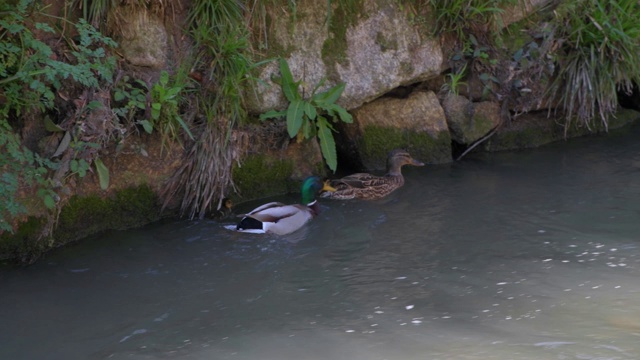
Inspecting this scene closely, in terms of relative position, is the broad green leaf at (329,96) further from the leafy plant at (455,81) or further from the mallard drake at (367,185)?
the leafy plant at (455,81)

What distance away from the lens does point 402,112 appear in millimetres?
8203

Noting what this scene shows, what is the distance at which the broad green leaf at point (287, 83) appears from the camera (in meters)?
7.26

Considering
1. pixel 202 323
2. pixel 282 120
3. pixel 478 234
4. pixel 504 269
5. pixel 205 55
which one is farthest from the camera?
pixel 282 120

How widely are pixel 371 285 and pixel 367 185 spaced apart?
6.60ft

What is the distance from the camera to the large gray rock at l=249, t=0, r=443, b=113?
24.2 feet

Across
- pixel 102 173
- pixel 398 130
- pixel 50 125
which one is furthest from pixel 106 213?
pixel 398 130

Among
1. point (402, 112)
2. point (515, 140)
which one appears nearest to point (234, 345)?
point (402, 112)

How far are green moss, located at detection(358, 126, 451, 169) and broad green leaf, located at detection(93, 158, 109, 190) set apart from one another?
8.46ft

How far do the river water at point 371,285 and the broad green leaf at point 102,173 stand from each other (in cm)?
43

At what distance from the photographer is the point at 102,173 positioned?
641 cm

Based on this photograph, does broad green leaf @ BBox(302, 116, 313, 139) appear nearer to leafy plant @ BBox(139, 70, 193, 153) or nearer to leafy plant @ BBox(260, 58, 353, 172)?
leafy plant @ BBox(260, 58, 353, 172)

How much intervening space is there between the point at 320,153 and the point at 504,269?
250 cm

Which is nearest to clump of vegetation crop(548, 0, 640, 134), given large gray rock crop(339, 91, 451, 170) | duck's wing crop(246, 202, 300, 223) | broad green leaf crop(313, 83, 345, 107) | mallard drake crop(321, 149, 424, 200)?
large gray rock crop(339, 91, 451, 170)

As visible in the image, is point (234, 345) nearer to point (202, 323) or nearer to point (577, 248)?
point (202, 323)
